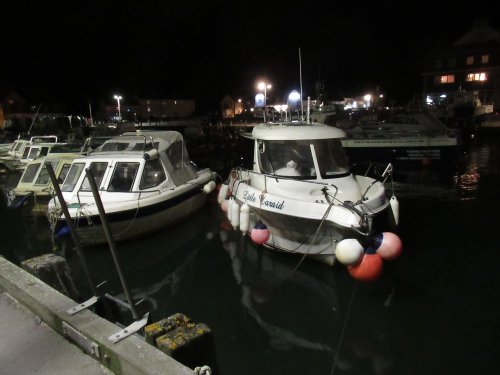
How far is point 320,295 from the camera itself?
6984 mm

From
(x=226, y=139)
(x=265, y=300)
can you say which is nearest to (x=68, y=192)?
(x=265, y=300)

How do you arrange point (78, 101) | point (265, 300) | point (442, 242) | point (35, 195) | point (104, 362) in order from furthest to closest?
1. point (78, 101)
2. point (35, 195)
3. point (442, 242)
4. point (265, 300)
5. point (104, 362)

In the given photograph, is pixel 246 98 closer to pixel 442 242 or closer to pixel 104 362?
pixel 442 242

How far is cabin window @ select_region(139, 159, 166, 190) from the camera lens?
9.45m

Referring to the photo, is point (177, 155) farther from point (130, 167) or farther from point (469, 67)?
point (469, 67)

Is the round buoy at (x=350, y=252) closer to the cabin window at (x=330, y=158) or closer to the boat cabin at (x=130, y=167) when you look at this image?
the cabin window at (x=330, y=158)

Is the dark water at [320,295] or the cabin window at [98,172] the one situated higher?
the cabin window at [98,172]

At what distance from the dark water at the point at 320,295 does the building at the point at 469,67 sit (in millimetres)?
33179

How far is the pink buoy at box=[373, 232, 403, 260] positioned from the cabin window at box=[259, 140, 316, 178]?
2.09m

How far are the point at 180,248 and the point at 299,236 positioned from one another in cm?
335

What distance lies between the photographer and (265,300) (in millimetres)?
6949

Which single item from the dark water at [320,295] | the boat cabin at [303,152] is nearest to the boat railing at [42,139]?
the dark water at [320,295]

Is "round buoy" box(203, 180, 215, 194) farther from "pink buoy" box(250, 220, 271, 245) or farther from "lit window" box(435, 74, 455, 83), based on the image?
"lit window" box(435, 74, 455, 83)

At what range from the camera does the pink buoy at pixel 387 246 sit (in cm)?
654
